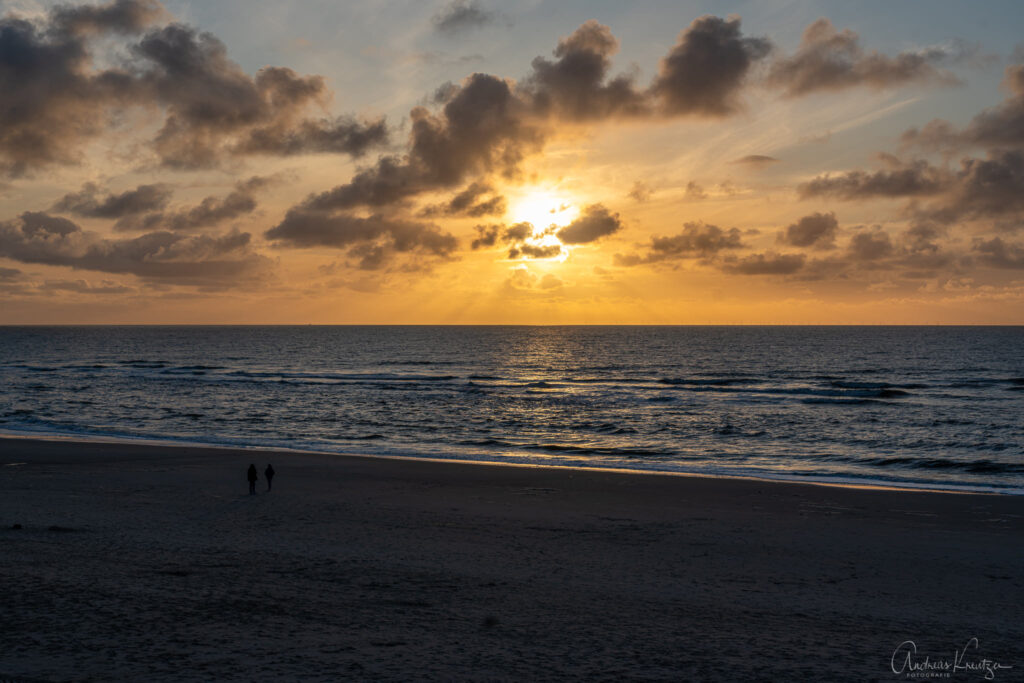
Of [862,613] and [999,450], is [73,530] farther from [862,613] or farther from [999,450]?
[999,450]

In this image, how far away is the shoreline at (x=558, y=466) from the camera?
88.8 ft

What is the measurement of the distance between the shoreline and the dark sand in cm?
255

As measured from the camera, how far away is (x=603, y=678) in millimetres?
10289

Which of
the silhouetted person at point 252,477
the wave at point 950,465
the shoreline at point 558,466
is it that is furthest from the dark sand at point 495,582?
the wave at point 950,465

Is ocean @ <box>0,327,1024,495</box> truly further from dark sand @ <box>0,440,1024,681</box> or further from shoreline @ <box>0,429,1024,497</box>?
dark sand @ <box>0,440,1024,681</box>

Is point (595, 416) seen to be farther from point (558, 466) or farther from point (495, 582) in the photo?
point (495, 582)

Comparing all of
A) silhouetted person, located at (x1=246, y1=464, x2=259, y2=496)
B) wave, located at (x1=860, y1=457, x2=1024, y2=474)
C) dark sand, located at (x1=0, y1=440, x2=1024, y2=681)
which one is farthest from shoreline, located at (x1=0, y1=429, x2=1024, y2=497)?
silhouetted person, located at (x1=246, y1=464, x2=259, y2=496)

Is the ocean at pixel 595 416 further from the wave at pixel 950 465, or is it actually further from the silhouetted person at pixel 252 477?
the silhouetted person at pixel 252 477

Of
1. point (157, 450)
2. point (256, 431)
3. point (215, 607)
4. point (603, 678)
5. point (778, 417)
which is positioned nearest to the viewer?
point (603, 678)

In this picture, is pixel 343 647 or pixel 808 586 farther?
pixel 808 586

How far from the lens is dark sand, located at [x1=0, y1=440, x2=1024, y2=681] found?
1085 cm

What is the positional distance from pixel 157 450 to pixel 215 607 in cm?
2419

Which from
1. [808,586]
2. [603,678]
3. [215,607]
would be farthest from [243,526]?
[808,586]

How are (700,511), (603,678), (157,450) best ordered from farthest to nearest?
1. (157,450)
2. (700,511)
3. (603,678)
